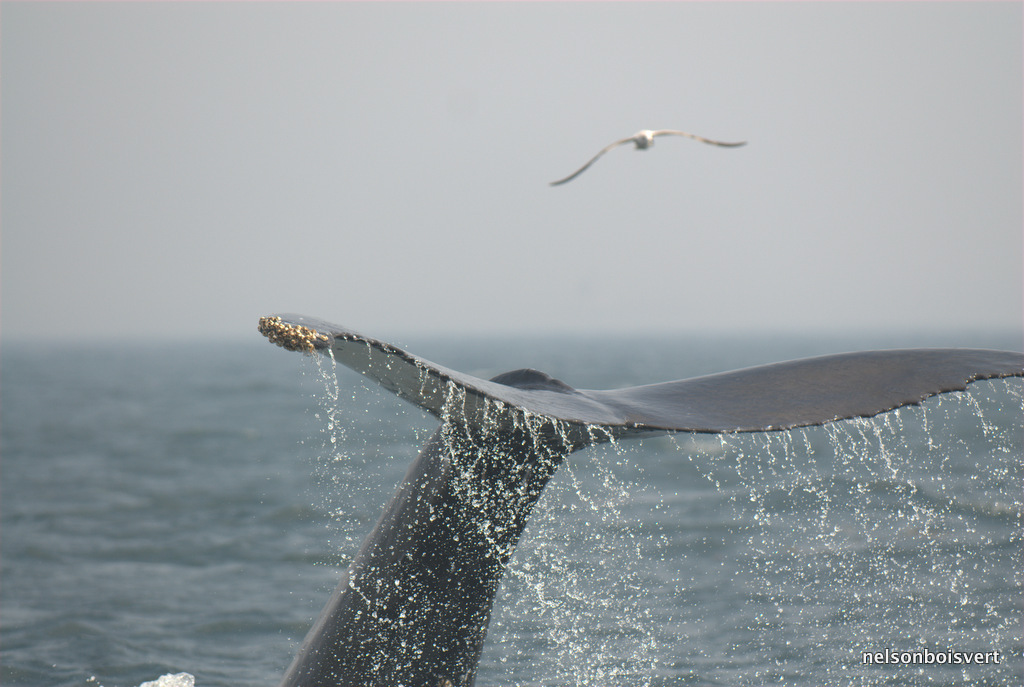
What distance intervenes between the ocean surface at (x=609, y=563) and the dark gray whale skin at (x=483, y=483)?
270mm

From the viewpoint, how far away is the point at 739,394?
335 cm

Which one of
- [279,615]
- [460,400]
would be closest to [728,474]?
[279,615]

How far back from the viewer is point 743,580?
28.3 feet

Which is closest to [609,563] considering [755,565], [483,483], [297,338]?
[755,565]

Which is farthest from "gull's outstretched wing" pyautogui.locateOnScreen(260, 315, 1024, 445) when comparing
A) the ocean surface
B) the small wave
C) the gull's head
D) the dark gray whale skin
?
the small wave

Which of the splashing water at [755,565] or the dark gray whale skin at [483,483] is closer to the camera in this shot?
the dark gray whale skin at [483,483]

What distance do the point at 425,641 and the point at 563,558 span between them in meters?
6.39

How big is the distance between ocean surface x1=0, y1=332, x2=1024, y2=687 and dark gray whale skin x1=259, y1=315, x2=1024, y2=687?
270 mm

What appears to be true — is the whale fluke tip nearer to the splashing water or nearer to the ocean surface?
the splashing water

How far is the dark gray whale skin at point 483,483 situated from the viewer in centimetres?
311

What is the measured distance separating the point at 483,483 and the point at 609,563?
6107 mm

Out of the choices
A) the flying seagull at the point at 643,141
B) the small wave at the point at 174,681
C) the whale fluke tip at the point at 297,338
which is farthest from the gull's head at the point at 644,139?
the small wave at the point at 174,681

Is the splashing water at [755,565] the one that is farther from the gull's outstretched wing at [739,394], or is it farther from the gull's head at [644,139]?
the gull's head at [644,139]

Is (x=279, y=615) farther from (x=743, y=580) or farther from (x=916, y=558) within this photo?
(x=916, y=558)
